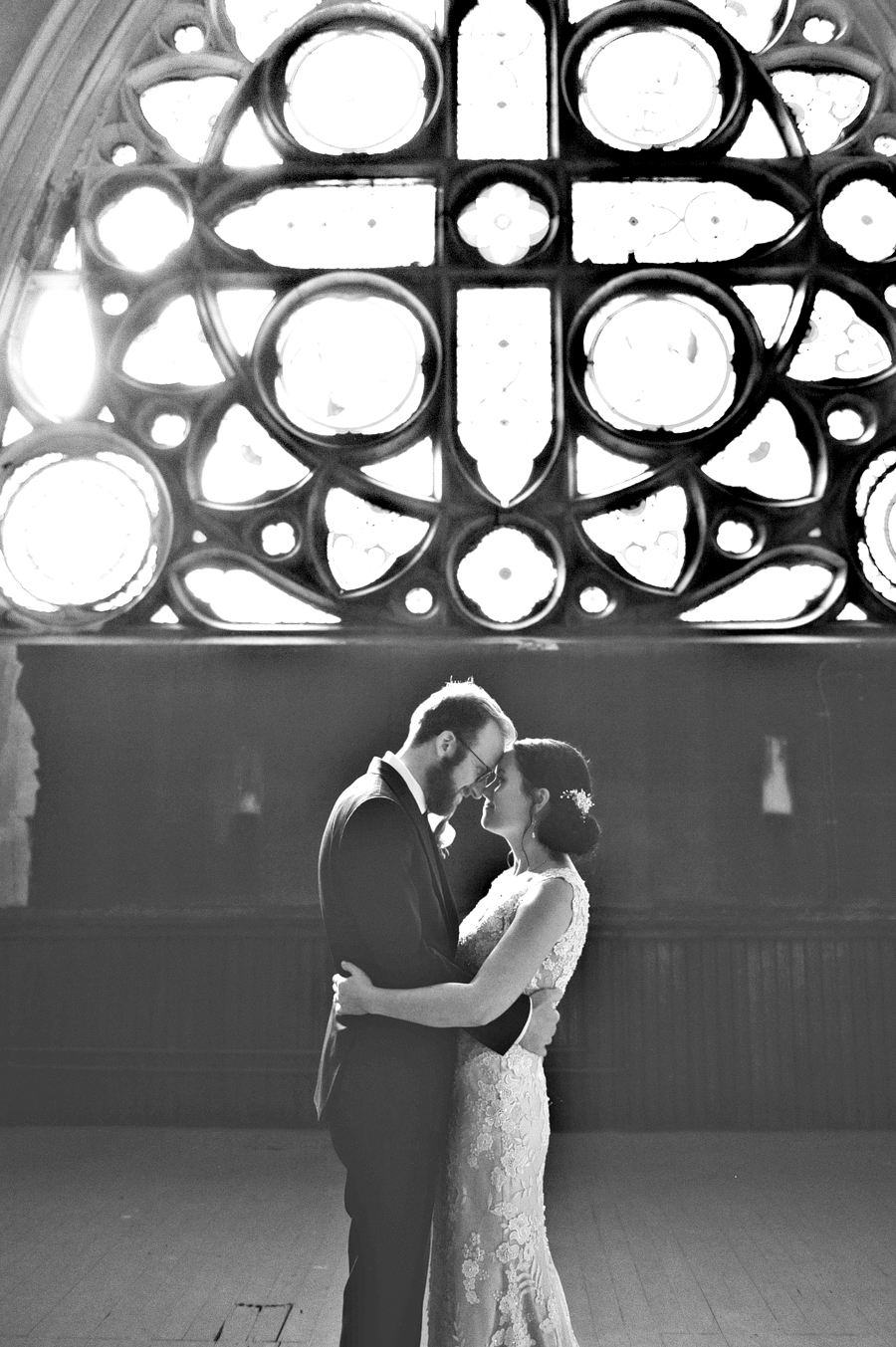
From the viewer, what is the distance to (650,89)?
224 inches

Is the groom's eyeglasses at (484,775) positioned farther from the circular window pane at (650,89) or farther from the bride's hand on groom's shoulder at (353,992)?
the circular window pane at (650,89)

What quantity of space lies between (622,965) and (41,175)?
4202 mm

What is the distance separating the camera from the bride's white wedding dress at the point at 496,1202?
6.49 ft

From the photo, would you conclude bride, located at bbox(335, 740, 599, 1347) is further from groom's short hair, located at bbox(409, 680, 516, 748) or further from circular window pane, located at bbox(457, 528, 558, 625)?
circular window pane, located at bbox(457, 528, 558, 625)

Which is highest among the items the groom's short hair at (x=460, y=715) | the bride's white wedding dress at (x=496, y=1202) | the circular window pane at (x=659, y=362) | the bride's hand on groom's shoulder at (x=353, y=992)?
the circular window pane at (x=659, y=362)

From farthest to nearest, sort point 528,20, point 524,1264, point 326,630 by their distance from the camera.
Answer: point 528,20
point 326,630
point 524,1264

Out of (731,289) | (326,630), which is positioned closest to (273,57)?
(731,289)

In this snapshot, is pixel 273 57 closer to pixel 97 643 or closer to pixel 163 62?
pixel 163 62

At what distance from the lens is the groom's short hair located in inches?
76.6

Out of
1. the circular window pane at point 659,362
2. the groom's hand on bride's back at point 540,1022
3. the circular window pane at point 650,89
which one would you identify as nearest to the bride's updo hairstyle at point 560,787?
the groom's hand on bride's back at point 540,1022

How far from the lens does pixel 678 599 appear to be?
5.11 metres

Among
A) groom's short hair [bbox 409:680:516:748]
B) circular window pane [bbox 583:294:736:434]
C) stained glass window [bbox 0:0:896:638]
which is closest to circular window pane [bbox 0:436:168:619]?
stained glass window [bbox 0:0:896:638]

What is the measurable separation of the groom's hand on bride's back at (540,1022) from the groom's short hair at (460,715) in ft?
1.39

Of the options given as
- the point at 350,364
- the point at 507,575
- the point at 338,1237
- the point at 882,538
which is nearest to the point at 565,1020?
the point at 338,1237
